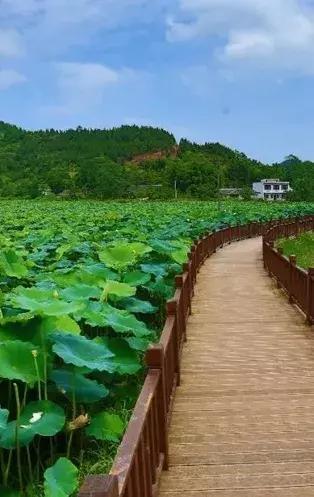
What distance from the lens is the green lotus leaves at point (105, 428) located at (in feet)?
12.4

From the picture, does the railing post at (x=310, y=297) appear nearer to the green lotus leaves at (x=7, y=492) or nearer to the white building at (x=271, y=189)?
the green lotus leaves at (x=7, y=492)

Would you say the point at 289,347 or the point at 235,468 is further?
the point at 289,347

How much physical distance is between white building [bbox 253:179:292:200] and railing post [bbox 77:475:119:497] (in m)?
96.6

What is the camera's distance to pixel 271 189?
10094 centimetres

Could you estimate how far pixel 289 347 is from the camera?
693 cm

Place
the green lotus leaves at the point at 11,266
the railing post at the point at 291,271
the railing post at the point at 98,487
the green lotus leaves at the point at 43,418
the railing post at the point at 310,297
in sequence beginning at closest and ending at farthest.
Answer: the railing post at the point at 98,487 < the green lotus leaves at the point at 43,418 < the green lotus leaves at the point at 11,266 < the railing post at the point at 310,297 < the railing post at the point at 291,271

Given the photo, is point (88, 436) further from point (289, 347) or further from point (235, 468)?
point (289, 347)

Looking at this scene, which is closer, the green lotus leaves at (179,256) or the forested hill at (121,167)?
the green lotus leaves at (179,256)

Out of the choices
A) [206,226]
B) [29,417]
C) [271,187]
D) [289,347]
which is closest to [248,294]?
[289,347]

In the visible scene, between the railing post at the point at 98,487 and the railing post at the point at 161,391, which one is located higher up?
the railing post at the point at 98,487

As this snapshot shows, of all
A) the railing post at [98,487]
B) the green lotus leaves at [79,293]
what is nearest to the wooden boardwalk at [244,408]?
the green lotus leaves at [79,293]

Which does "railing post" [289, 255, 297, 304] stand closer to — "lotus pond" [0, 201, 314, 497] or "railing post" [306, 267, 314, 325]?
"railing post" [306, 267, 314, 325]

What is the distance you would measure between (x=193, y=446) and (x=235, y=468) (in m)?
0.42

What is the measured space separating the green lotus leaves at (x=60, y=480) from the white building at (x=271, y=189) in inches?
3765
